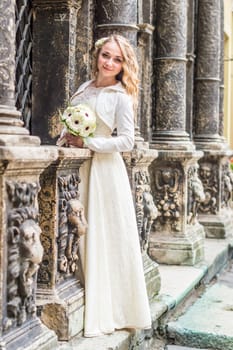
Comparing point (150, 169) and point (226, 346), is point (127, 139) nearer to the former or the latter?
point (226, 346)

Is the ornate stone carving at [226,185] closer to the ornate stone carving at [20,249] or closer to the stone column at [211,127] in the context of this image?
the stone column at [211,127]

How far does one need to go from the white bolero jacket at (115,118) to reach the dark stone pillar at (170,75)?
2945 mm

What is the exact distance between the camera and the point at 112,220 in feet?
15.0

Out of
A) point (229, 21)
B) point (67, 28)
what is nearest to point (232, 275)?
point (67, 28)

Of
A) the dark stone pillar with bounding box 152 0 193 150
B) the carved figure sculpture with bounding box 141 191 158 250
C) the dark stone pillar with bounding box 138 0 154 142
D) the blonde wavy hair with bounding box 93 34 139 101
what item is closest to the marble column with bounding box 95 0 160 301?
the carved figure sculpture with bounding box 141 191 158 250

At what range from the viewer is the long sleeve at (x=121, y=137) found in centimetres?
446

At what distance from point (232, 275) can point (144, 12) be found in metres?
3.02

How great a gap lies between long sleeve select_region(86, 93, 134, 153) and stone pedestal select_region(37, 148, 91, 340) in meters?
0.09

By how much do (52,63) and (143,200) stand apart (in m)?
1.28

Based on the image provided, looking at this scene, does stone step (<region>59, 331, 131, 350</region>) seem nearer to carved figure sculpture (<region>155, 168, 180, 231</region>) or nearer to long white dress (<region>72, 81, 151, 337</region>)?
long white dress (<region>72, 81, 151, 337</region>)

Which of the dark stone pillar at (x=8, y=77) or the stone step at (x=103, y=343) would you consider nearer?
the dark stone pillar at (x=8, y=77)

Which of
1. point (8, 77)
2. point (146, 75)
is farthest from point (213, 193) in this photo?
point (8, 77)

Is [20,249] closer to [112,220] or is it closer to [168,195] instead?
[112,220]

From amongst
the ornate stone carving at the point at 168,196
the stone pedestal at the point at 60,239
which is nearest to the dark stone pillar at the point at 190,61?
the ornate stone carving at the point at 168,196
